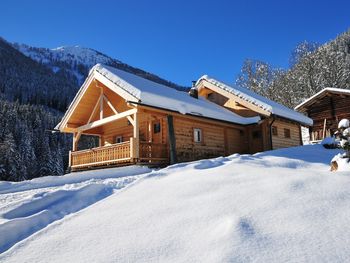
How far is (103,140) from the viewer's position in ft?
71.7

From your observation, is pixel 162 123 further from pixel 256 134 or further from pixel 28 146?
pixel 28 146

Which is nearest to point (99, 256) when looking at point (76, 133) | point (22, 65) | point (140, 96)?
point (140, 96)

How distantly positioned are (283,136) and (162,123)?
922cm

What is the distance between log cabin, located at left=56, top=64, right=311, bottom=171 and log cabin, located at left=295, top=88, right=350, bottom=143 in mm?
6567

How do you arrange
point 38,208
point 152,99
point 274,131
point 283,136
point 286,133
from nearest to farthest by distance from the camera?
point 38,208 → point 152,99 → point 274,131 → point 283,136 → point 286,133

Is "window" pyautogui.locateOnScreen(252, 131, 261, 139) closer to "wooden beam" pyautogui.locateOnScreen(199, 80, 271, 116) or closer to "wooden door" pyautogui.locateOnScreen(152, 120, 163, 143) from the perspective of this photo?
"wooden beam" pyautogui.locateOnScreen(199, 80, 271, 116)

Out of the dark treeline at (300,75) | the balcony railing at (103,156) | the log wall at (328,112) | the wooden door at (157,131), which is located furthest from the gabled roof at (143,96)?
the dark treeline at (300,75)

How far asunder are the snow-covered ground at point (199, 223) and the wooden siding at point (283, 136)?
46.4 feet

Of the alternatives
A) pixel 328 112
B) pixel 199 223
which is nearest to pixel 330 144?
pixel 199 223

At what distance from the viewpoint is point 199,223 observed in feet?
15.4

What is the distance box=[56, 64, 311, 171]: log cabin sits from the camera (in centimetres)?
1512

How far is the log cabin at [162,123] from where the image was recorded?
1512 cm

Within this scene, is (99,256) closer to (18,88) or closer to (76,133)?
(76,133)

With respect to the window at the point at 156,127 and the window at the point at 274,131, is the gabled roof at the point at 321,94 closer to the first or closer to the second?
the window at the point at 274,131
